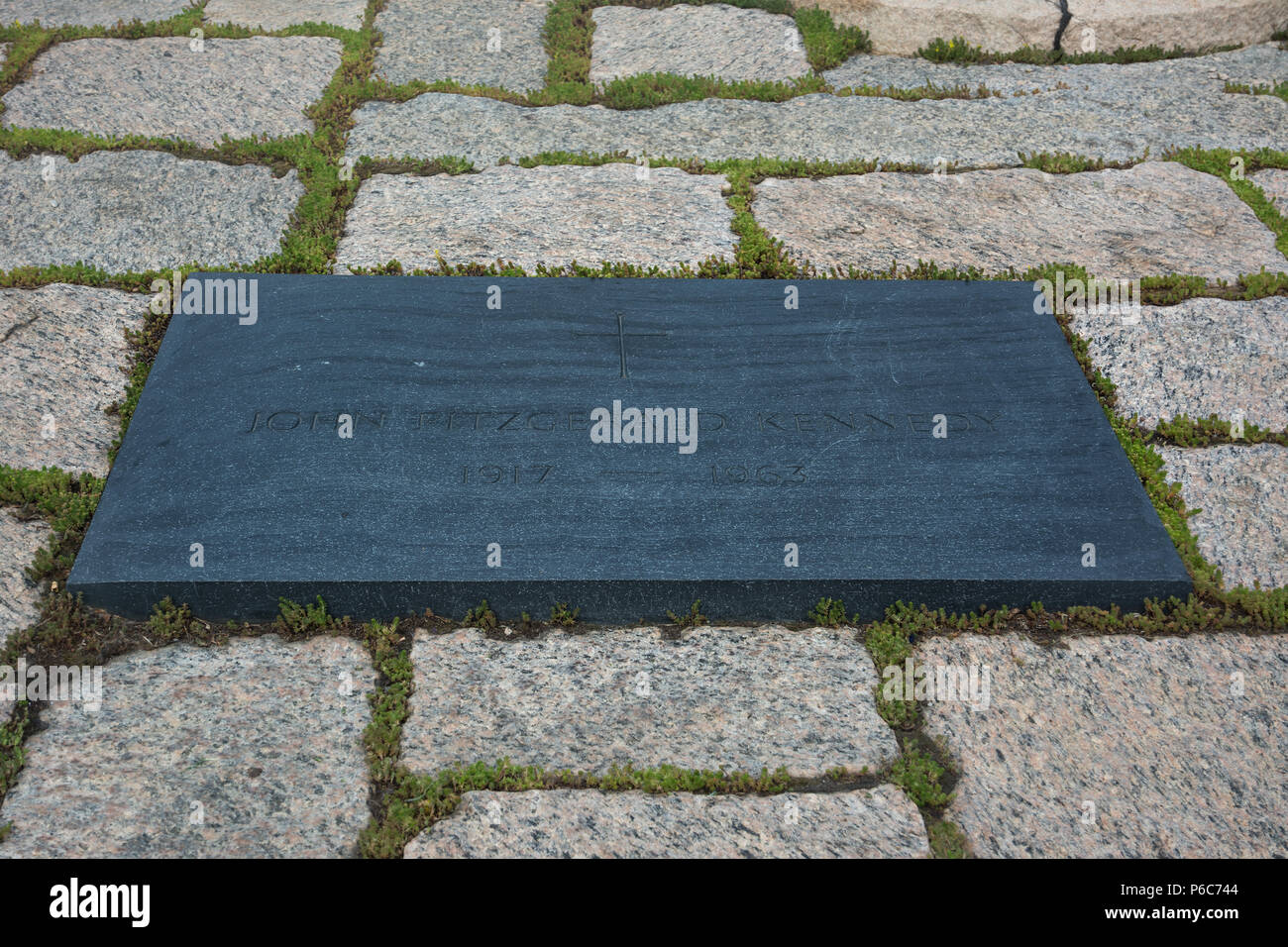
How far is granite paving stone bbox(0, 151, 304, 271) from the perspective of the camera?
4.06 m

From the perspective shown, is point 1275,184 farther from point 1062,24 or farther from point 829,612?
point 829,612

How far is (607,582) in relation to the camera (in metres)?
2.79

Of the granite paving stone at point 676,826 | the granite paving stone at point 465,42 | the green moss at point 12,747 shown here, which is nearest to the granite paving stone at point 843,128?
the granite paving stone at point 465,42

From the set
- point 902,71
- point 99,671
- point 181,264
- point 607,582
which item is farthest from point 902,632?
point 902,71

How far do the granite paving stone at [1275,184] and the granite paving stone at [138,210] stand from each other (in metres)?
4.15

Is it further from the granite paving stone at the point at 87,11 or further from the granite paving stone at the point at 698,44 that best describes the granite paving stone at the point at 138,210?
the granite paving stone at the point at 698,44

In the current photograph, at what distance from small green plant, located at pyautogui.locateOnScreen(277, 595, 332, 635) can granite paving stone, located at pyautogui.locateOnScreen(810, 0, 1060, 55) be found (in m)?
4.39

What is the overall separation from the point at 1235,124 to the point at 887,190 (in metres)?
1.86

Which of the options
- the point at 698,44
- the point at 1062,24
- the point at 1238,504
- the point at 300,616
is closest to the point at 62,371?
the point at 300,616

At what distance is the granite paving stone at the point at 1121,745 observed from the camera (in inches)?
95.4

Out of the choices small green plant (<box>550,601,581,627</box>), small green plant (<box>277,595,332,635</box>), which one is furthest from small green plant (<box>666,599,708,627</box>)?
small green plant (<box>277,595,332,635</box>)

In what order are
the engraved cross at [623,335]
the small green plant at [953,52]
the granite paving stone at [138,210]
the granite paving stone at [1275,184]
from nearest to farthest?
the engraved cross at [623,335] < the granite paving stone at [138,210] < the granite paving stone at [1275,184] < the small green plant at [953,52]

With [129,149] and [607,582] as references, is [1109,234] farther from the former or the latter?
[129,149]

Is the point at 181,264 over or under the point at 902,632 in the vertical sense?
over
